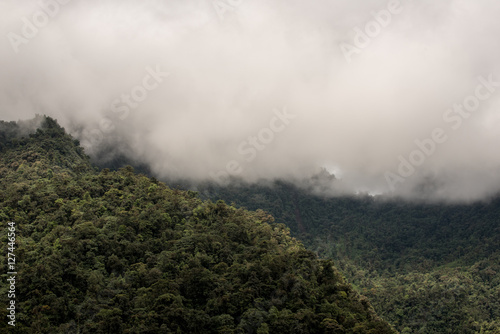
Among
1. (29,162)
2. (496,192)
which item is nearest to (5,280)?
(29,162)

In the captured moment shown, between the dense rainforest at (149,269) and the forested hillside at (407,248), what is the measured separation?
31064 mm

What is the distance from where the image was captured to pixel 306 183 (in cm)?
15788

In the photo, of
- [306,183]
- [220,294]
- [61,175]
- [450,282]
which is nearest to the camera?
[220,294]

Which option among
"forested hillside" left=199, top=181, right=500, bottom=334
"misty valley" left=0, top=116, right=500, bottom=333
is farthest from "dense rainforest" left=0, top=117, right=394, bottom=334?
"forested hillside" left=199, top=181, right=500, bottom=334

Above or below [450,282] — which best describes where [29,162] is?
above

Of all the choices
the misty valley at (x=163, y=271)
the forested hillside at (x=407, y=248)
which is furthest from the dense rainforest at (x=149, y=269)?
the forested hillside at (x=407, y=248)

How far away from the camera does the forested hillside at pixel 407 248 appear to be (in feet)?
233

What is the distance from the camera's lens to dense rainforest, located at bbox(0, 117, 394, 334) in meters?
33.8

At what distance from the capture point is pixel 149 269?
130 ft

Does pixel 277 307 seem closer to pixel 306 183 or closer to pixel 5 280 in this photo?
pixel 5 280

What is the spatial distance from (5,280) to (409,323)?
193ft

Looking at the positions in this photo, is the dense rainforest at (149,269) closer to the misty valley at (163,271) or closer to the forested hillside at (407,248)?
the misty valley at (163,271)

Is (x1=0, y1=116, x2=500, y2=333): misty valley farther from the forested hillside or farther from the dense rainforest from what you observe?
the forested hillside

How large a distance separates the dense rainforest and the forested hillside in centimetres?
3106
